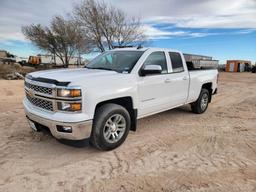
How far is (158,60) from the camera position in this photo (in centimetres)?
501

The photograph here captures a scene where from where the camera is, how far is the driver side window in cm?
472

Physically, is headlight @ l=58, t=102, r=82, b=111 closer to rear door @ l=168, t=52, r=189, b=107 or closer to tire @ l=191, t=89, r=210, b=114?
rear door @ l=168, t=52, r=189, b=107

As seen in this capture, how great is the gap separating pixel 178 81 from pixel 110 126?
7.44ft

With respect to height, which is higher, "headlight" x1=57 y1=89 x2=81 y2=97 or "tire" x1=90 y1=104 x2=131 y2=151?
"headlight" x1=57 y1=89 x2=81 y2=97

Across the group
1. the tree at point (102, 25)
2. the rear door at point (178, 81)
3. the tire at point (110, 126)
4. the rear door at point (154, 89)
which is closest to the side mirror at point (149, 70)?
the rear door at point (154, 89)

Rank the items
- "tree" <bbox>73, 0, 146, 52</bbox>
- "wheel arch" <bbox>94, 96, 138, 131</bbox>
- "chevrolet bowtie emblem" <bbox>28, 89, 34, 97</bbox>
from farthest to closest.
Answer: "tree" <bbox>73, 0, 146, 52</bbox>, "wheel arch" <bbox>94, 96, 138, 131</bbox>, "chevrolet bowtie emblem" <bbox>28, 89, 34, 97</bbox>

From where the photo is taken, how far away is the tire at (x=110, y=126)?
3.71m

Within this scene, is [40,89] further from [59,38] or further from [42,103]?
[59,38]

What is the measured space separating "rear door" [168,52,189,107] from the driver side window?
239 millimetres

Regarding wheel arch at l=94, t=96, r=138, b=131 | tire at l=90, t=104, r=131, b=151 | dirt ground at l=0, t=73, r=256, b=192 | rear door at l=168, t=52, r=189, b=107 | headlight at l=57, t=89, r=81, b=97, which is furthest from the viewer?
rear door at l=168, t=52, r=189, b=107

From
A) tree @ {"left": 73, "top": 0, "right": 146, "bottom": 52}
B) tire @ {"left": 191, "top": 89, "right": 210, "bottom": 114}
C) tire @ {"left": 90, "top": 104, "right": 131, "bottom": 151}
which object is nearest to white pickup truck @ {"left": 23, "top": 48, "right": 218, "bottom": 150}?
tire @ {"left": 90, "top": 104, "right": 131, "bottom": 151}

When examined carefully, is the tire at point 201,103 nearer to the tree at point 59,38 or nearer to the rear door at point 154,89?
the rear door at point 154,89

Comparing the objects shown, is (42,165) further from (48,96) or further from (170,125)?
(170,125)

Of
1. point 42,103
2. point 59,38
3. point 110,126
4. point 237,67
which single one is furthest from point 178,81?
point 237,67
